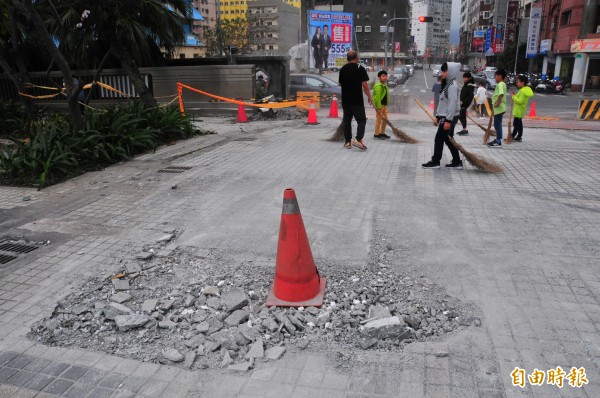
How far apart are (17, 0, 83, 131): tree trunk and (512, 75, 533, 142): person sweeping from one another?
9.33m

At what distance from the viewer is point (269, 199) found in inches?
260

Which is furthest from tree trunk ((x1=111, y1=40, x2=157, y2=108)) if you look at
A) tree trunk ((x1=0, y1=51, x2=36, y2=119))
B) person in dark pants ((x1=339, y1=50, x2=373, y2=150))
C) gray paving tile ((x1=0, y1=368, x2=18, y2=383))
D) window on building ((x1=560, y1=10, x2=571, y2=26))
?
window on building ((x1=560, y1=10, x2=571, y2=26))

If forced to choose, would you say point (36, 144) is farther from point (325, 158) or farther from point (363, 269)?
point (363, 269)

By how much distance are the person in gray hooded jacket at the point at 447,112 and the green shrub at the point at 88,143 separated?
5719 mm

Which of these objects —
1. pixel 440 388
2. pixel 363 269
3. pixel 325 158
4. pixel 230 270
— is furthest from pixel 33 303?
pixel 325 158

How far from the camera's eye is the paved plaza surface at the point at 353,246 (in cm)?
295

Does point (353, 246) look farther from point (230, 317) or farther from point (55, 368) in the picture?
point (55, 368)

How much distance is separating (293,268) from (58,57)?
770 centimetres

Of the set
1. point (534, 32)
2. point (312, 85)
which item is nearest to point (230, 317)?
point (312, 85)

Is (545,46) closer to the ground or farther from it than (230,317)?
farther from it

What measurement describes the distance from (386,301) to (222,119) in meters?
12.9

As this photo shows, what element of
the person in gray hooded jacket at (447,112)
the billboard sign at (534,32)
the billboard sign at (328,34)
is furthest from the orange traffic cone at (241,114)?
the billboard sign at (534,32)

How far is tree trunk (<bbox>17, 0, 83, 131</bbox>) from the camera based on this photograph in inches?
330

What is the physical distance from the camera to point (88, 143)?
888 centimetres
